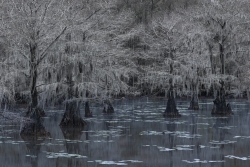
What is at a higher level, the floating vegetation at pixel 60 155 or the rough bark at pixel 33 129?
the rough bark at pixel 33 129

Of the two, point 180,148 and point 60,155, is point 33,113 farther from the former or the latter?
point 180,148

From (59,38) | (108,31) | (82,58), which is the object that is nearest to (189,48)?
(108,31)

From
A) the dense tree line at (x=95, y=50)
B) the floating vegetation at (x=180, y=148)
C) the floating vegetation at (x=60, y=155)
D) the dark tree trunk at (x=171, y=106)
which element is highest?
the dense tree line at (x=95, y=50)

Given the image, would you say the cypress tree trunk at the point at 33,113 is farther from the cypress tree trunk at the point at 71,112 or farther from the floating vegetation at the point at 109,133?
the cypress tree trunk at the point at 71,112

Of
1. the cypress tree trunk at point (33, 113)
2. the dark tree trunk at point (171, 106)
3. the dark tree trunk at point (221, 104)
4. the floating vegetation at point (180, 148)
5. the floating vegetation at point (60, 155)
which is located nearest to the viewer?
the floating vegetation at point (60, 155)

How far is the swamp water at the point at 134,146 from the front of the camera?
14844 mm

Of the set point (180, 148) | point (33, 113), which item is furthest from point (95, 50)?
point (180, 148)

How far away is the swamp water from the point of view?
48.7 feet

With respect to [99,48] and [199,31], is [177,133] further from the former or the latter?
[199,31]

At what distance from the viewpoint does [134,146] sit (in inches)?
706

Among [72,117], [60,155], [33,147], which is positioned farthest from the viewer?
[72,117]

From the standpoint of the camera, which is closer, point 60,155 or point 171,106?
point 60,155

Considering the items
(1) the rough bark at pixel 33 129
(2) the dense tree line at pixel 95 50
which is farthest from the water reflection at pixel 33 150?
(2) the dense tree line at pixel 95 50

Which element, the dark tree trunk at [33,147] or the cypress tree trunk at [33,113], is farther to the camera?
the cypress tree trunk at [33,113]
